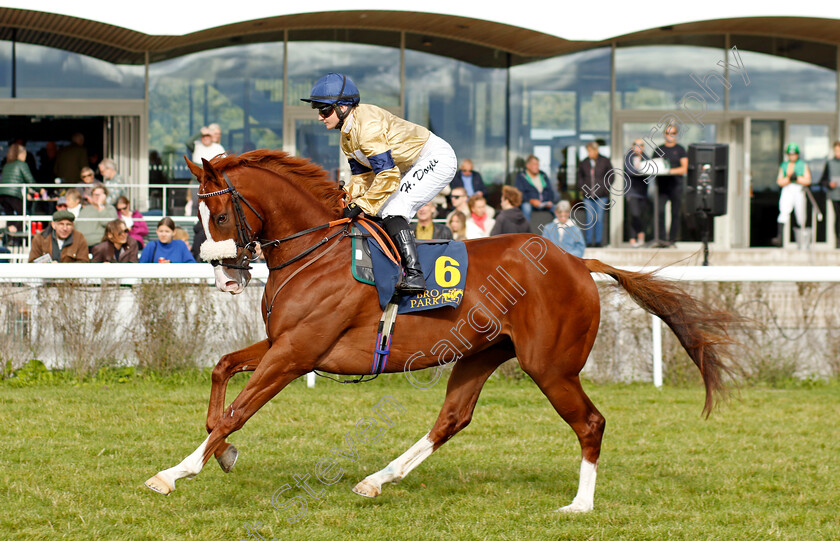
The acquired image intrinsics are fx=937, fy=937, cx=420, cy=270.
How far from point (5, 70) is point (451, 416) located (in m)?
10.9

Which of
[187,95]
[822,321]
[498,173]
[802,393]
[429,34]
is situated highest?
[429,34]

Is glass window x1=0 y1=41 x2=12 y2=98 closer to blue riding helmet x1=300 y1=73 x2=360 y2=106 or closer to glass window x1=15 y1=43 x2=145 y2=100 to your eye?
glass window x1=15 y1=43 x2=145 y2=100

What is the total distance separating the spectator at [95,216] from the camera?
9320 millimetres

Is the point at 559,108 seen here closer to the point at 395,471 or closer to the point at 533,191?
the point at 533,191

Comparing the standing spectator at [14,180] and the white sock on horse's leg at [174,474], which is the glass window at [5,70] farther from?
the white sock on horse's leg at [174,474]

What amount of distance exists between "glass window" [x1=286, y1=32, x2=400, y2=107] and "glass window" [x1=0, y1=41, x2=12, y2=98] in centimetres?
385

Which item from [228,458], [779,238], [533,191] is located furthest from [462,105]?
[228,458]

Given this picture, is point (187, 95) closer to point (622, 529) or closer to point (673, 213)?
point (673, 213)

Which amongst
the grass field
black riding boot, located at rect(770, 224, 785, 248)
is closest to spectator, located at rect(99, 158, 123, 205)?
the grass field

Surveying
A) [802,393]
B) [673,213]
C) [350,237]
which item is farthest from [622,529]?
[673,213]

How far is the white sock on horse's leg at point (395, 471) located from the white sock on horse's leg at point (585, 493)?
762 millimetres

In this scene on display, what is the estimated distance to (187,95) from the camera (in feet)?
43.8

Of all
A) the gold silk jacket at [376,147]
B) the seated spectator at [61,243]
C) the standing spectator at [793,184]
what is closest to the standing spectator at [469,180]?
the standing spectator at [793,184]

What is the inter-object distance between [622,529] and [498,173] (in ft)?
34.1
